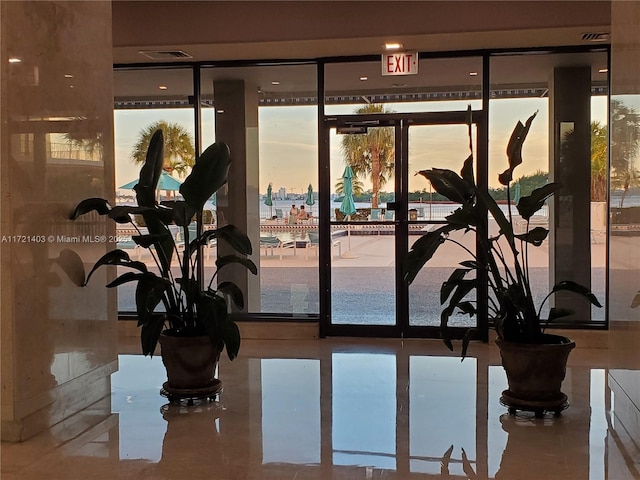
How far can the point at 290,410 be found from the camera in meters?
4.13

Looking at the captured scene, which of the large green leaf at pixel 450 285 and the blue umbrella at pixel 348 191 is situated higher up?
the blue umbrella at pixel 348 191

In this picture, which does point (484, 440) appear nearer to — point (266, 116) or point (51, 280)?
point (51, 280)

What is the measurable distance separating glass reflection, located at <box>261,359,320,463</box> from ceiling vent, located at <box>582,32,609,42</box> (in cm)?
364

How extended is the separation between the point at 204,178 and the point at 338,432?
1794 mm

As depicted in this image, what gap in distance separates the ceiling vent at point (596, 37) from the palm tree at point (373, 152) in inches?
74.3

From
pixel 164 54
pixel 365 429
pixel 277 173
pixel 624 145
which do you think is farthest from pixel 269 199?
pixel 624 145

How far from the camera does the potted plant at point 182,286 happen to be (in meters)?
4.03

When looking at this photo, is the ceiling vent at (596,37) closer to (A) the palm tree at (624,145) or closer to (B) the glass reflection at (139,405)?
(A) the palm tree at (624,145)

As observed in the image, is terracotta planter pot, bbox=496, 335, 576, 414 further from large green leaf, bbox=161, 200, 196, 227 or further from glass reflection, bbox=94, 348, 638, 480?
large green leaf, bbox=161, 200, 196, 227

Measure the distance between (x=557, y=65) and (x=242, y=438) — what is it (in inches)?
180

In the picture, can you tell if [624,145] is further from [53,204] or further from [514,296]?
[53,204]

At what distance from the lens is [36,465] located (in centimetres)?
332

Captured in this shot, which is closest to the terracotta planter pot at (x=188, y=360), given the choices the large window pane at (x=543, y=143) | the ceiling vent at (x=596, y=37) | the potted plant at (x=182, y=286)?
the potted plant at (x=182, y=286)

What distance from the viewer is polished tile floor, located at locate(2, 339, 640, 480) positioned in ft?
10.6
